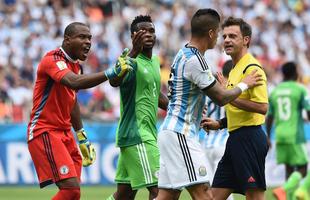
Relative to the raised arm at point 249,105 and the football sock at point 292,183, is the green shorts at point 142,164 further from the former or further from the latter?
the football sock at point 292,183

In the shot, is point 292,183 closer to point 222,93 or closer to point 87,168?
point 222,93

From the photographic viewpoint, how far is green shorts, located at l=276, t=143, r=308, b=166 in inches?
662

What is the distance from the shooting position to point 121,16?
26.8 metres

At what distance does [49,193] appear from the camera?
18.5 m

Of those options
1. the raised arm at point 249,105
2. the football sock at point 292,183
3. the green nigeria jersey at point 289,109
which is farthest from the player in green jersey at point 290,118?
the raised arm at point 249,105

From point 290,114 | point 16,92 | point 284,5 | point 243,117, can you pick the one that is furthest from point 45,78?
point 284,5

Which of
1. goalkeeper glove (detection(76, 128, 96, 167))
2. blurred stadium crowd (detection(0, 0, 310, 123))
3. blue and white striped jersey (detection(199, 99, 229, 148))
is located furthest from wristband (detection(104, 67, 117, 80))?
blurred stadium crowd (detection(0, 0, 310, 123))

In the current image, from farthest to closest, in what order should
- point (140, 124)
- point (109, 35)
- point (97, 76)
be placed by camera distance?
1. point (109, 35)
2. point (140, 124)
3. point (97, 76)

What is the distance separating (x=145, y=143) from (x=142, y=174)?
14.4 inches

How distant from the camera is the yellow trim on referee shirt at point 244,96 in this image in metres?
10.7

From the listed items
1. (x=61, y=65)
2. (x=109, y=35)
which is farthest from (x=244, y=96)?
(x=109, y=35)

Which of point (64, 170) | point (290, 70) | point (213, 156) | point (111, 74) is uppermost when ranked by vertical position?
point (290, 70)

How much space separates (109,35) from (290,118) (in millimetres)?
9847

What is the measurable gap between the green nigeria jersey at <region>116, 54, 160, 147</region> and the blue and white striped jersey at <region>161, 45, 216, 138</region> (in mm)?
1312
